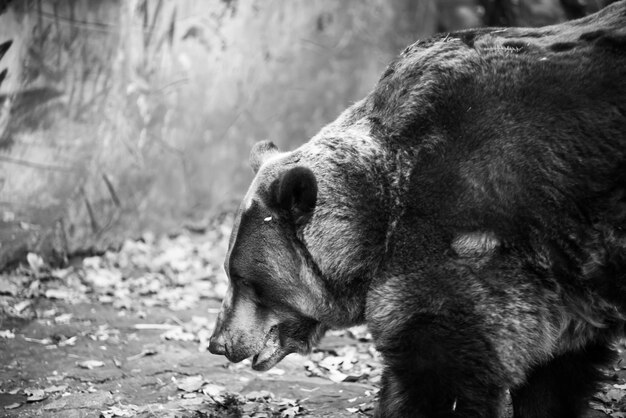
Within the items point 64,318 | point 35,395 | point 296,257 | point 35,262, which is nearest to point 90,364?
point 35,395

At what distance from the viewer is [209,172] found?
9.58 meters

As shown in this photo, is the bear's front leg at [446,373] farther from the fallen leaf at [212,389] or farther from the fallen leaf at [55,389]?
the fallen leaf at [55,389]

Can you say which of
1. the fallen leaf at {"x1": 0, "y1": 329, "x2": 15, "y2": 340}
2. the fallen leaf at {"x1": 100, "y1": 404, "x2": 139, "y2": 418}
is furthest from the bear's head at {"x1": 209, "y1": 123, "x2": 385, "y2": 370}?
the fallen leaf at {"x1": 0, "y1": 329, "x2": 15, "y2": 340}

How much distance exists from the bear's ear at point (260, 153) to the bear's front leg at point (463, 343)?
1.61 metres

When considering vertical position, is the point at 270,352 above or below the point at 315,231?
below

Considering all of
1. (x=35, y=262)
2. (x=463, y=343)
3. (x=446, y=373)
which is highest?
(x=463, y=343)

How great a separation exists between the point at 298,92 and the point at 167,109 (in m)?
2.30

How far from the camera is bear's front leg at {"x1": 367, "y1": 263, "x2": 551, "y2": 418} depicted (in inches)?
147

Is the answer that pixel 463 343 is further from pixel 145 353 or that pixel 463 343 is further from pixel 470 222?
pixel 145 353

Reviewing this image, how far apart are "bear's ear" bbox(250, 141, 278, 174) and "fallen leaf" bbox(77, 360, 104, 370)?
91.3 inches

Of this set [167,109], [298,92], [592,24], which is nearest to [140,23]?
[167,109]

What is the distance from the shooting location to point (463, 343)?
12.3ft

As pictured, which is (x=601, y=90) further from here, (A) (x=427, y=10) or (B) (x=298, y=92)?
(A) (x=427, y=10)

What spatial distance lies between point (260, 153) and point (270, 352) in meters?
1.38
